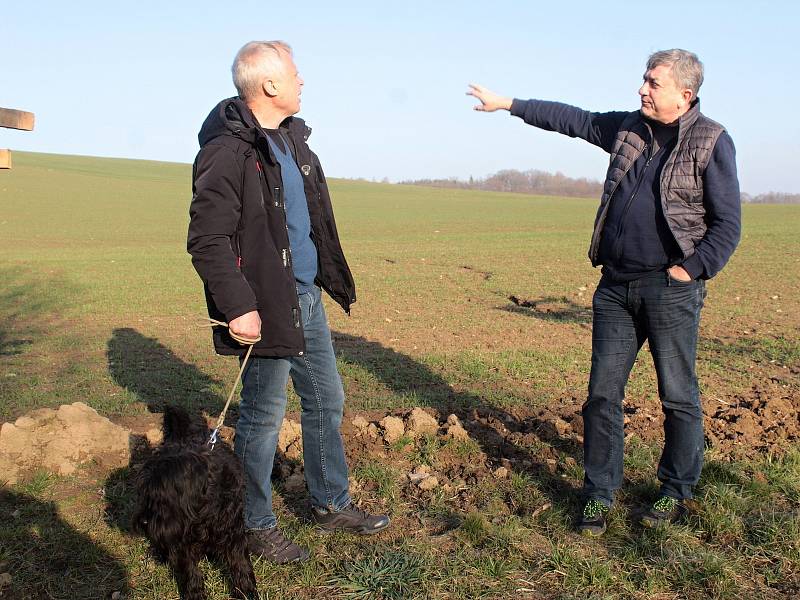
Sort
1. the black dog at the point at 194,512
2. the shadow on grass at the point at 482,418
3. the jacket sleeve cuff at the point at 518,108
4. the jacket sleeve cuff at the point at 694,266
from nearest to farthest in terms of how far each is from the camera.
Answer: the black dog at the point at 194,512
the jacket sleeve cuff at the point at 694,266
the jacket sleeve cuff at the point at 518,108
the shadow on grass at the point at 482,418

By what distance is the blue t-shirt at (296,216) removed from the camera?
3654mm

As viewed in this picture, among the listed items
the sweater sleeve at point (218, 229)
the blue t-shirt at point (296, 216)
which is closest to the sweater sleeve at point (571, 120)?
the blue t-shirt at point (296, 216)

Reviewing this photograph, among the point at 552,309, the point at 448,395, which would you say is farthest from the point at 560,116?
the point at 552,309

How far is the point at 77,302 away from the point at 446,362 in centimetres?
857

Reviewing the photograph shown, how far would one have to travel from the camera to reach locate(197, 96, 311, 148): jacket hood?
11.1 feet

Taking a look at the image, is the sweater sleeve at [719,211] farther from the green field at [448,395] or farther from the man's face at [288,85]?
the man's face at [288,85]

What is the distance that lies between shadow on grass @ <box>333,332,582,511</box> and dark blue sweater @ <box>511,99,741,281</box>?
56.3 inches

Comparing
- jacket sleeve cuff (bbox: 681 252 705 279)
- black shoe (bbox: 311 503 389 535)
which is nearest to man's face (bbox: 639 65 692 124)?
jacket sleeve cuff (bbox: 681 252 705 279)

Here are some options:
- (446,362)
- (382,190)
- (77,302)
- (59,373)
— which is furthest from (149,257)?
(382,190)

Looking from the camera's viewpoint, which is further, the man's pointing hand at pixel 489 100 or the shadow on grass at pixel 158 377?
the shadow on grass at pixel 158 377

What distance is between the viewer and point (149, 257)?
2291 centimetres

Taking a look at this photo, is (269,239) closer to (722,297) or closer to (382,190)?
(722,297)

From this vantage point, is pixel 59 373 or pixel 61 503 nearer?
pixel 61 503

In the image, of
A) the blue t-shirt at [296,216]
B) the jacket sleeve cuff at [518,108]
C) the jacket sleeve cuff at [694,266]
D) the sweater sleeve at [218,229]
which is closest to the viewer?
the sweater sleeve at [218,229]
